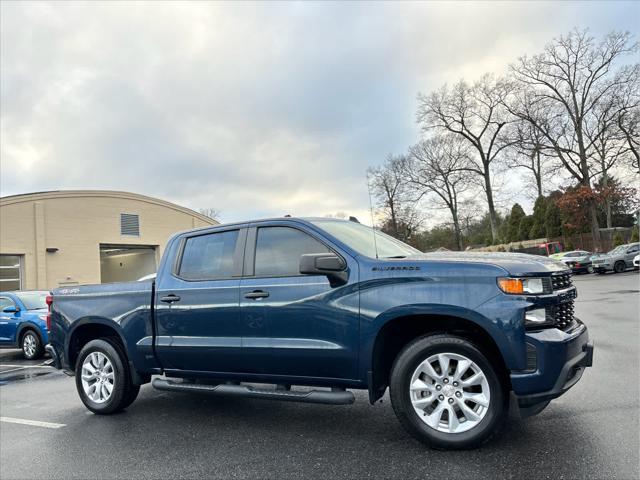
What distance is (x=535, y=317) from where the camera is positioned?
3605mm

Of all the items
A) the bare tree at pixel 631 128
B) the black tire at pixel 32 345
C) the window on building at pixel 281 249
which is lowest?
the black tire at pixel 32 345

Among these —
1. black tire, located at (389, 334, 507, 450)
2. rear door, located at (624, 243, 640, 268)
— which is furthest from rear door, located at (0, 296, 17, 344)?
rear door, located at (624, 243, 640, 268)

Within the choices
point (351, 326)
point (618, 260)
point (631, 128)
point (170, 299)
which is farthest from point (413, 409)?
point (631, 128)

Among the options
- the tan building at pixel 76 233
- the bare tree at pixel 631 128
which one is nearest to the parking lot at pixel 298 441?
the tan building at pixel 76 233

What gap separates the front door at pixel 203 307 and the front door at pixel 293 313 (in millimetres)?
179

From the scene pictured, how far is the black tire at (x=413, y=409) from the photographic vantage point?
144 inches

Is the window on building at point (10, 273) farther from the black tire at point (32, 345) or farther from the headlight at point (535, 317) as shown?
the headlight at point (535, 317)

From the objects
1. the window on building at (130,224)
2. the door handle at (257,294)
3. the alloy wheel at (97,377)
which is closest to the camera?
the door handle at (257,294)

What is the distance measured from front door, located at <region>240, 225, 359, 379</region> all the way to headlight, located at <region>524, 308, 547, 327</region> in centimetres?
126

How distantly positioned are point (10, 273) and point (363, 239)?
1003 inches

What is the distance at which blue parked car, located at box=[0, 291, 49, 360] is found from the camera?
36.1 feet

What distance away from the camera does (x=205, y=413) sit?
5348 mm

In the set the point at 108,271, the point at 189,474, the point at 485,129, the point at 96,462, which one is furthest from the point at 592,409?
the point at 485,129

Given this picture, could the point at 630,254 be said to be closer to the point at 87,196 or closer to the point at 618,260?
the point at 618,260
